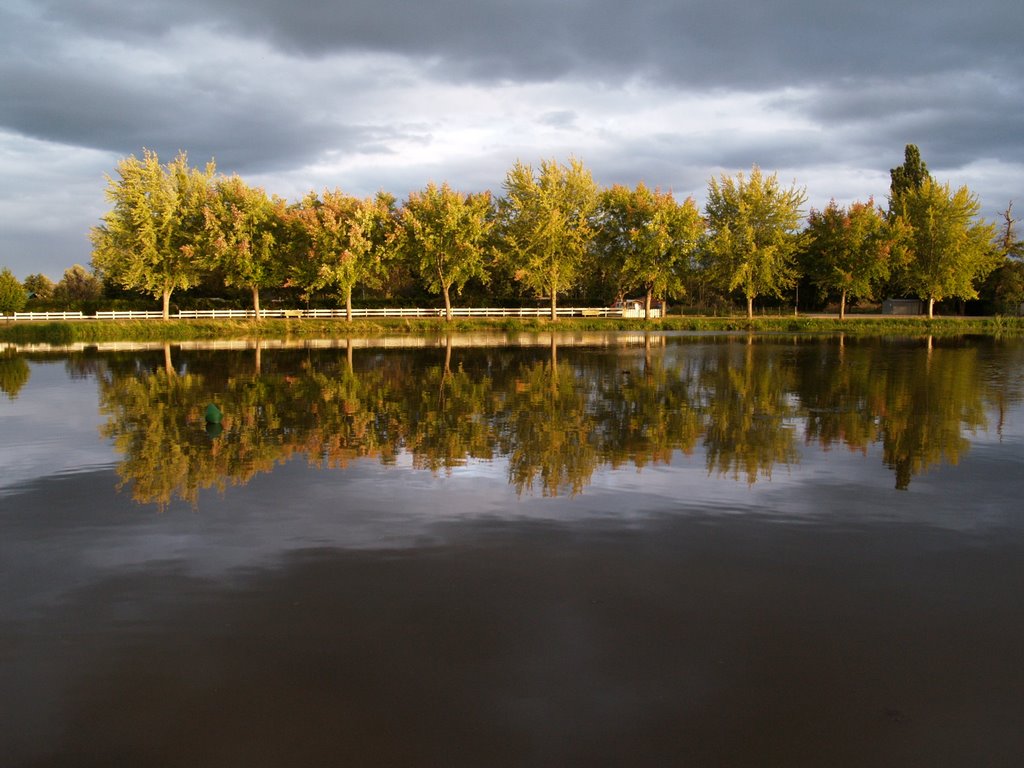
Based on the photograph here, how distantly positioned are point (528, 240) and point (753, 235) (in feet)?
64.6

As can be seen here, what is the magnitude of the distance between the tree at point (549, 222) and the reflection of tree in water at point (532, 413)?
3012 cm

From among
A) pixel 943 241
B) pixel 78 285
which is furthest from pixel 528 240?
pixel 78 285

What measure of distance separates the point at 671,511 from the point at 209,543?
618 cm

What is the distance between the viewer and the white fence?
57.8 metres

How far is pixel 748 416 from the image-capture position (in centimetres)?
1847

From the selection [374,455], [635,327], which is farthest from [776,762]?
[635,327]

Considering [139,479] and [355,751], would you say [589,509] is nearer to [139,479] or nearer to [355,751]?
[355,751]

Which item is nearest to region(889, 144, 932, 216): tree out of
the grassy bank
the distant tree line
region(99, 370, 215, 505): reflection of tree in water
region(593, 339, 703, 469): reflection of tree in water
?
the distant tree line

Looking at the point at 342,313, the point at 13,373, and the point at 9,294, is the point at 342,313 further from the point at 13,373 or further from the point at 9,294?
the point at 13,373

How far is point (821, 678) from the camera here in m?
6.19

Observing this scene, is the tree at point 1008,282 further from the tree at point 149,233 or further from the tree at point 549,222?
the tree at point 149,233

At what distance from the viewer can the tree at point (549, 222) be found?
204 feet

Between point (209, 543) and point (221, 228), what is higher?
point (221, 228)

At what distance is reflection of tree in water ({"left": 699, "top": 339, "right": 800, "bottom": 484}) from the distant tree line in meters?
32.5
